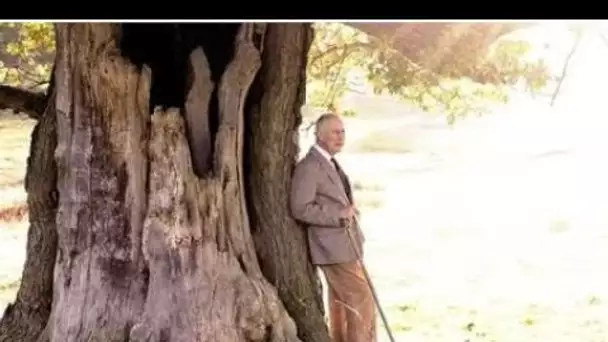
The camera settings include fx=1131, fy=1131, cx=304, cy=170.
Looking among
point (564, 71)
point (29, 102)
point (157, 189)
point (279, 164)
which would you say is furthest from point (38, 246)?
point (564, 71)

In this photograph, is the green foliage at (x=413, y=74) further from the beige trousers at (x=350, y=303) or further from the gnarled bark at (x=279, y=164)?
the beige trousers at (x=350, y=303)

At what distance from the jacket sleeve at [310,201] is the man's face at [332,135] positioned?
0.25 feet

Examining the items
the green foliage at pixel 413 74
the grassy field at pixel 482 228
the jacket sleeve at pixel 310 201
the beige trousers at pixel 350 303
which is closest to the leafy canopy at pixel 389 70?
the green foliage at pixel 413 74

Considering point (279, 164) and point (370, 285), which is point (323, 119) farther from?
point (370, 285)

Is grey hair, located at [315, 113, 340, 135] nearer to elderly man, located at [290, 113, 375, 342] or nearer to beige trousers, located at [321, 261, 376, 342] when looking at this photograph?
elderly man, located at [290, 113, 375, 342]

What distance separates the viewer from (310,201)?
3318 millimetres

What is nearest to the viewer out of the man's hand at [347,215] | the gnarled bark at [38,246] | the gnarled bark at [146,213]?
the gnarled bark at [146,213]

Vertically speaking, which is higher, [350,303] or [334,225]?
[334,225]

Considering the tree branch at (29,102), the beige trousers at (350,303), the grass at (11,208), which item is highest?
the tree branch at (29,102)

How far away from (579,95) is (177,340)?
138 cm

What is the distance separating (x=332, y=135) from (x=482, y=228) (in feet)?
1.72

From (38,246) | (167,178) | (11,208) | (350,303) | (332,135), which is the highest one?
(332,135)

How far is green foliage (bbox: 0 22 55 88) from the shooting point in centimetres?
336

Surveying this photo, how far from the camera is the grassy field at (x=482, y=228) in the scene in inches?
132
